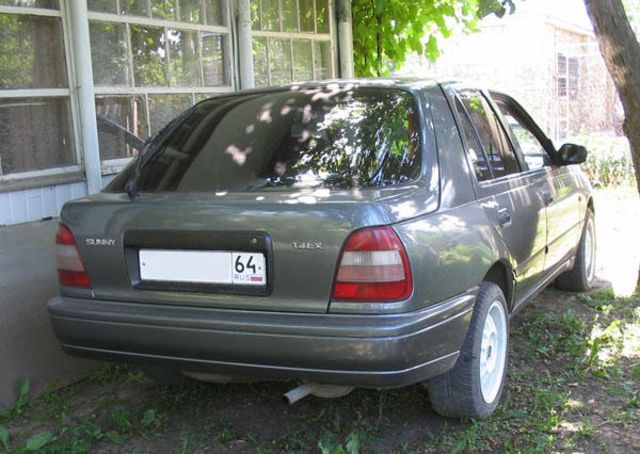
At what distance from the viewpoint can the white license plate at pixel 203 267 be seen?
2725mm

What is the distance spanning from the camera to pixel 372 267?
2596mm

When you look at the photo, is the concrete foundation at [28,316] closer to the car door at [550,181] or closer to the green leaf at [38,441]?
the green leaf at [38,441]

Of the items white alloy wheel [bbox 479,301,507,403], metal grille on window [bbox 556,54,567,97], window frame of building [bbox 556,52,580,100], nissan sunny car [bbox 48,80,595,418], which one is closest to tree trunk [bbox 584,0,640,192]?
nissan sunny car [bbox 48,80,595,418]

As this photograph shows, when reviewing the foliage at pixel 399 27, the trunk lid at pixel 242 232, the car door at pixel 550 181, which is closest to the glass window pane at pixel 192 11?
the foliage at pixel 399 27

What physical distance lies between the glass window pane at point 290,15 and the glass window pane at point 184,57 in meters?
1.40

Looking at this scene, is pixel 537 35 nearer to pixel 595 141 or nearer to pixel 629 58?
pixel 595 141

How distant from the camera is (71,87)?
452 centimetres

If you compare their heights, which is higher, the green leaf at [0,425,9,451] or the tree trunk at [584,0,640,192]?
the tree trunk at [584,0,640,192]

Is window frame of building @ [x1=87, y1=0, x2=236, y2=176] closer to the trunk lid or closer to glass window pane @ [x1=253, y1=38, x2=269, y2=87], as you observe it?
glass window pane @ [x1=253, y1=38, x2=269, y2=87]

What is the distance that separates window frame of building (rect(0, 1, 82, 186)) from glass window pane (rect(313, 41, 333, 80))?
11.0 feet

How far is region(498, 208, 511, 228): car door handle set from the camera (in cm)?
344

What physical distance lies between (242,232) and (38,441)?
1.45 m

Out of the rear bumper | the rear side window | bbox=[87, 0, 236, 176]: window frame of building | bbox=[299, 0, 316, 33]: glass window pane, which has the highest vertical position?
bbox=[299, 0, 316, 33]: glass window pane

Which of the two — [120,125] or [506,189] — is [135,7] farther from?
[506,189]
